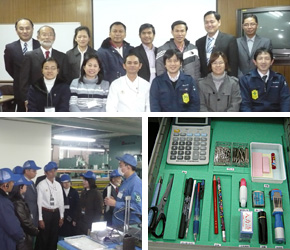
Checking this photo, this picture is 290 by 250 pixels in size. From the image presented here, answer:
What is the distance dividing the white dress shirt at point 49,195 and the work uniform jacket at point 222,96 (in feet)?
3.41

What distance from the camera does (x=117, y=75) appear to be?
7.35 feet

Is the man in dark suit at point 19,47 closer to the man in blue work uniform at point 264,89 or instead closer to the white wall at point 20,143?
the white wall at point 20,143

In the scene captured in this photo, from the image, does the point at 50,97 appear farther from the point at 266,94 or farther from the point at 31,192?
Answer: the point at 266,94

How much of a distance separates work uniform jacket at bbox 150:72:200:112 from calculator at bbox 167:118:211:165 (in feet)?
1.27

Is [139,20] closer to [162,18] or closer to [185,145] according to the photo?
[162,18]

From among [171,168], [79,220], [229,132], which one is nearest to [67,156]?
[79,220]

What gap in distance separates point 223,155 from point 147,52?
0.94m

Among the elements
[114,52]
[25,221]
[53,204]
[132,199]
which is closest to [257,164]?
[132,199]

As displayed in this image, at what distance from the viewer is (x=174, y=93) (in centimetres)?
209

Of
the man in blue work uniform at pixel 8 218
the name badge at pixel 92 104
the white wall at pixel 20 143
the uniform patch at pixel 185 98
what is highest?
the uniform patch at pixel 185 98

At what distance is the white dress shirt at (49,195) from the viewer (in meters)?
1.31

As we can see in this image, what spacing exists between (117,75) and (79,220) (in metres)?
1.12

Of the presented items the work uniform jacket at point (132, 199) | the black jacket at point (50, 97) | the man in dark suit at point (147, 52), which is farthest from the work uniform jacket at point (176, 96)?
the work uniform jacket at point (132, 199)

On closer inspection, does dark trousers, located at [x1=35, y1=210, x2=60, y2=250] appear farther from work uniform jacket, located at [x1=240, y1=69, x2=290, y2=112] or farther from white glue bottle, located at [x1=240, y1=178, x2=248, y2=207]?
work uniform jacket, located at [x1=240, y1=69, x2=290, y2=112]
